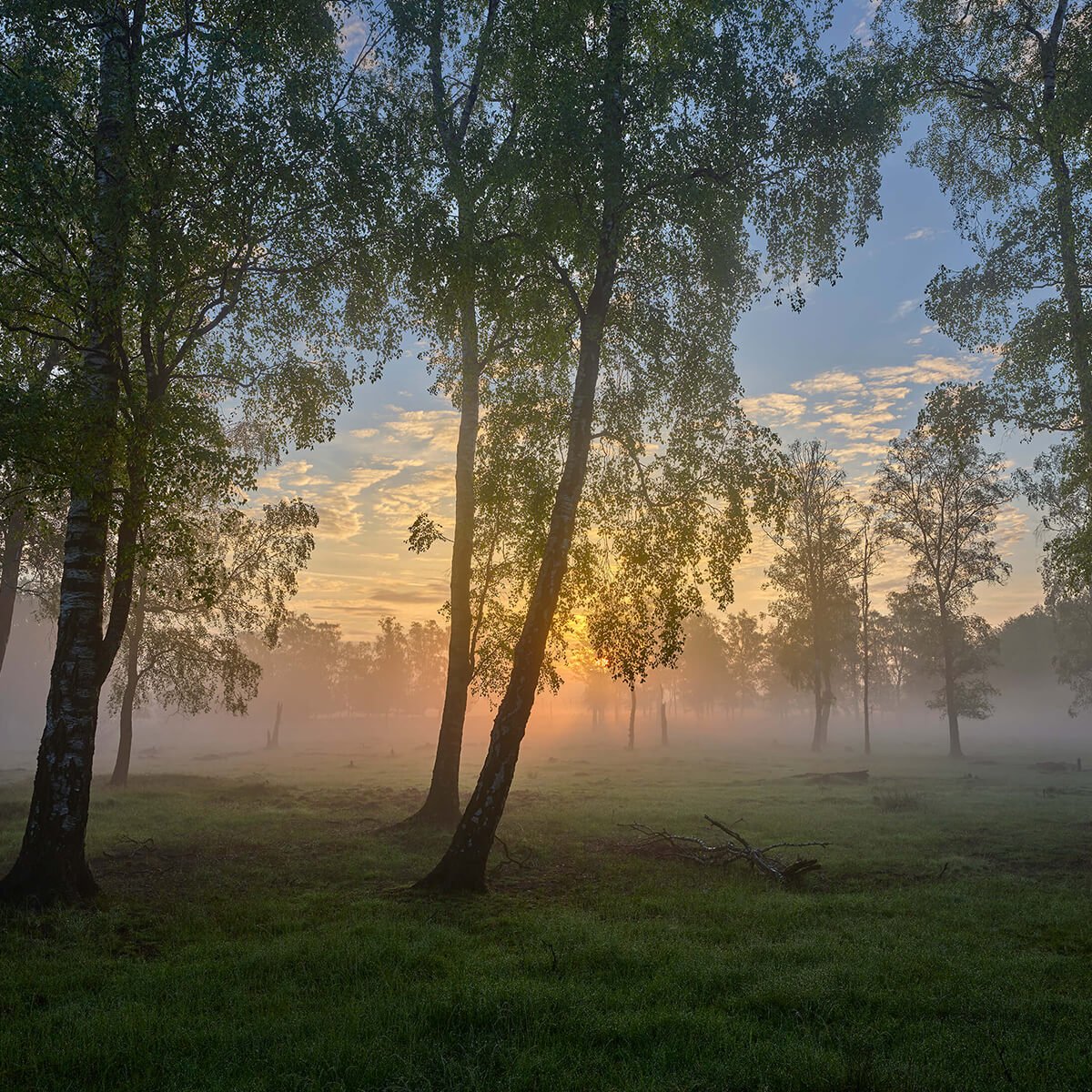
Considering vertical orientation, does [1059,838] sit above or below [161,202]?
below

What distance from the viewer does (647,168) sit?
12.5 m

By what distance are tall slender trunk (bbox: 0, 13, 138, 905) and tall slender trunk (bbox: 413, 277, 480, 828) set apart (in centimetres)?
845

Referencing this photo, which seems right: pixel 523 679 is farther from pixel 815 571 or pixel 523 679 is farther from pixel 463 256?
pixel 815 571

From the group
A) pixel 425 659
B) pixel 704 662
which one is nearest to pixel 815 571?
pixel 704 662

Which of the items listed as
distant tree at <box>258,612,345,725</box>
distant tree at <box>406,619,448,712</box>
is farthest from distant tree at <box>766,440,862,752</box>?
distant tree at <box>258,612,345,725</box>

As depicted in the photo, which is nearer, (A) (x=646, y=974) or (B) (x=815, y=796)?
(A) (x=646, y=974)

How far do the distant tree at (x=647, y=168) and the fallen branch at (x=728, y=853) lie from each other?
5.12 metres

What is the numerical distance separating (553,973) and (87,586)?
923 cm

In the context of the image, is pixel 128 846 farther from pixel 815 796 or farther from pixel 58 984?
pixel 815 796

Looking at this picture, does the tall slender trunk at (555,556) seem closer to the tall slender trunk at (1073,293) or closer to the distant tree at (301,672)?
the tall slender trunk at (1073,293)

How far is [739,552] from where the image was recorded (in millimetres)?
14438

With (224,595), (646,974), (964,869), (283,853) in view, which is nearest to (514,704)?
(646,974)

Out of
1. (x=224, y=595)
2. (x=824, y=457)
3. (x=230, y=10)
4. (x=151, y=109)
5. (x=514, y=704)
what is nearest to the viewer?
(x=151, y=109)

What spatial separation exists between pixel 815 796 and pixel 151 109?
27880mm
